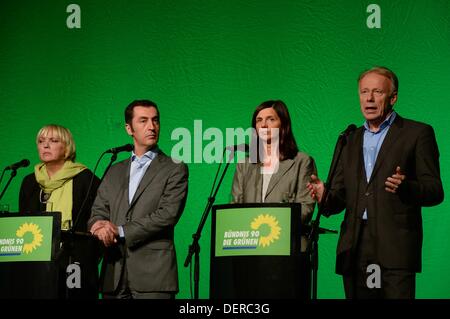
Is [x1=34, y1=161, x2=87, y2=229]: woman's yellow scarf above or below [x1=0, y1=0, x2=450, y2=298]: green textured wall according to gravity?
below

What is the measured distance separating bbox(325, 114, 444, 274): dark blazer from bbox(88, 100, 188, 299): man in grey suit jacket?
3.44ft

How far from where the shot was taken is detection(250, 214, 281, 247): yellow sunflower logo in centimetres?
468

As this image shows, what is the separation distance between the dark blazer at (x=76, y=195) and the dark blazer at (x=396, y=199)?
1.76 meters

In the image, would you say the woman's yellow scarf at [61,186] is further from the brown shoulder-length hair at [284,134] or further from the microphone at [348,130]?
the microphone at [348,130]

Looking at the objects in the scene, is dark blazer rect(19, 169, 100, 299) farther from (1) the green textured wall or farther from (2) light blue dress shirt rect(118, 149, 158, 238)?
(1) the green textured wall

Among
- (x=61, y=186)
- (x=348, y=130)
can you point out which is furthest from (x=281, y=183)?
(x=61, y=186)

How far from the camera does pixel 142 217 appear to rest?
5242mm

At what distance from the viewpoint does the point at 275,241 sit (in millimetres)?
4684

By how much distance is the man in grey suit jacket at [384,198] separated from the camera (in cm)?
459

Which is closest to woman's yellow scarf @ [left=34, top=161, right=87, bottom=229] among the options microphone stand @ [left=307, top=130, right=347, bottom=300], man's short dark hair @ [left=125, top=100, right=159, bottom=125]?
man's short dark hair @ [left=125, top=100, right=159, bottom=125]

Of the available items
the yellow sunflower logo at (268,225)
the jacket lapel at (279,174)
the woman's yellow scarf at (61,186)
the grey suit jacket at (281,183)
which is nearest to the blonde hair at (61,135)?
the woman's yellow scarf at (61,186)

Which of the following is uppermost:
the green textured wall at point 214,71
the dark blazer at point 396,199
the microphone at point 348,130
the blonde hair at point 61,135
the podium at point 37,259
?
the green textured wall at point 214,71

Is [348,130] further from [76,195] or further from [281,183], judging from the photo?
[76,195]
